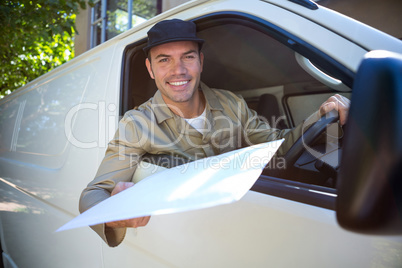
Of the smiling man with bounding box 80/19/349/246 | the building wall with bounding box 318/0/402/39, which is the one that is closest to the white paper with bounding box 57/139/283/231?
the smiling man with bounding box 80/19/349/246

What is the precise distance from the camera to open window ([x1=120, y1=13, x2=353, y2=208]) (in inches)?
41.8

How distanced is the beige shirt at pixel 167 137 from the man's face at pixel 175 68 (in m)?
0.09

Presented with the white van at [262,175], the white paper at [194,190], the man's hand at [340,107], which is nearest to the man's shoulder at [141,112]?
the white van at [262,175]

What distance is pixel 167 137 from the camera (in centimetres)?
165

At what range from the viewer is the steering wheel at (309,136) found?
1251 millimetres

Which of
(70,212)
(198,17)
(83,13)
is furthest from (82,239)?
(83,13)

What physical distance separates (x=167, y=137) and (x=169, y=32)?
56 centimetres

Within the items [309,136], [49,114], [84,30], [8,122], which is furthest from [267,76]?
[84,30]

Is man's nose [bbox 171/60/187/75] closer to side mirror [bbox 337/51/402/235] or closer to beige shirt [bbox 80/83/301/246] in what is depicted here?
beige shirt [bbox 80/83/301/246]

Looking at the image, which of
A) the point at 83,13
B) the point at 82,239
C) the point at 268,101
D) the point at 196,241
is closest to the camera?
the point at 196,241

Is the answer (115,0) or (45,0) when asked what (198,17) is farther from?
(115,0)

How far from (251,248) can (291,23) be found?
825 millimetres

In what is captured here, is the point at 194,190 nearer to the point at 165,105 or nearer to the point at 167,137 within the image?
the point at 167,137

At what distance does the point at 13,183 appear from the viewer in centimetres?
258
